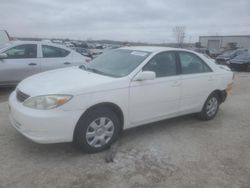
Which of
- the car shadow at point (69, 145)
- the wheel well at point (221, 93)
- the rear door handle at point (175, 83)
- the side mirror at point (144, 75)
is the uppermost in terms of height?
the side mirror at point (144, 75)

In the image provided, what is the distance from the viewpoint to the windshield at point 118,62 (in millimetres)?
4324

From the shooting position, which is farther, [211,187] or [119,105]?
[119,105]

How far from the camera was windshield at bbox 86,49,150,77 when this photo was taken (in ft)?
14.2

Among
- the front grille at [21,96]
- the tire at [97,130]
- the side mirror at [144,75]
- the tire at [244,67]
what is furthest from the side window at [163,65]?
the tire at [244,67]

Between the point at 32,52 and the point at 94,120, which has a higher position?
the point at 32,52

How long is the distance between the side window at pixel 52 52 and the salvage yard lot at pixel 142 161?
326 cm

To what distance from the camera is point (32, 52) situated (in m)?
7.78

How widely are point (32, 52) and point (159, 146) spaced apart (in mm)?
5124

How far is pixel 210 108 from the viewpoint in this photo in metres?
5.69

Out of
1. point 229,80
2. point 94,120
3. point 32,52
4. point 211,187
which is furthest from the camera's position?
point 32,52

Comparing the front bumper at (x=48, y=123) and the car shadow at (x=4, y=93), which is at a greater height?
the front bumper at (x=48, y=123)

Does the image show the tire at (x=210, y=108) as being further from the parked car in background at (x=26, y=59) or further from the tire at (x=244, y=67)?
the tire at (x=244, y=67)

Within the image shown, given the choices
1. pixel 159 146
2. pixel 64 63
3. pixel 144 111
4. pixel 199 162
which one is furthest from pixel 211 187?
pixel 64 63

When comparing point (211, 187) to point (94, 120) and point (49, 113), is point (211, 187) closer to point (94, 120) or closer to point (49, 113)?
point (94, 120)
